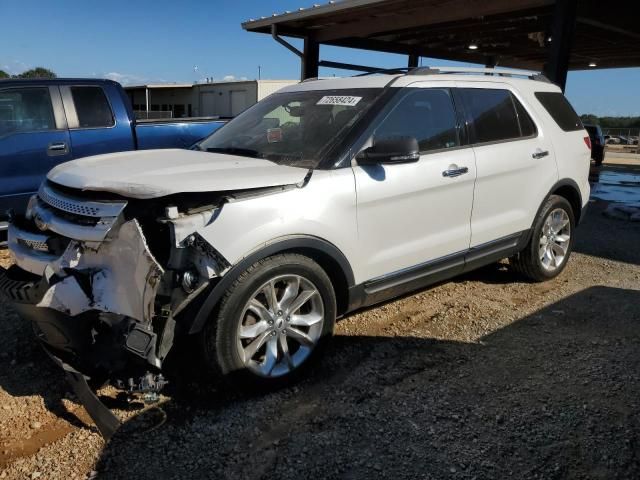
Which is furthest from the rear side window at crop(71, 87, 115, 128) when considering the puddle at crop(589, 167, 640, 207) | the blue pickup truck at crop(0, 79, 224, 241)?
the puddle at crop(589, 167, 640, 207)

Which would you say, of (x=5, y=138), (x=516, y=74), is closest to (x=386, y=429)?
(x=516, y=74)

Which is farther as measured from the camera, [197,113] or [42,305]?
[197,113]

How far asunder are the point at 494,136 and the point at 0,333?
405 cm

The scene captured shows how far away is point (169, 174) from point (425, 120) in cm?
193

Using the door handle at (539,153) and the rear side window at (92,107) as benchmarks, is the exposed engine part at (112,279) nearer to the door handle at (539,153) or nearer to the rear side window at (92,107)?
the door handle at (539,153)

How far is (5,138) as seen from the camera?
560 centimetres

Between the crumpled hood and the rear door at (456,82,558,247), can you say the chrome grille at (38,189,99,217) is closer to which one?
the crumpled hood

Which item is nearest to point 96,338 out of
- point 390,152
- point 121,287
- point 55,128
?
point 121,287

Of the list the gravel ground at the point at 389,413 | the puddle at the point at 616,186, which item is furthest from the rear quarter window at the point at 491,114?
the puddle at the point at 616,186

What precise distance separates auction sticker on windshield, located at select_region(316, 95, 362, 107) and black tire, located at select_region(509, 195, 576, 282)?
216 cm

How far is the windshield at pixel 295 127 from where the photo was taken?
11.6ft

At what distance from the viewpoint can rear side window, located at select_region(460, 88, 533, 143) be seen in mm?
4230

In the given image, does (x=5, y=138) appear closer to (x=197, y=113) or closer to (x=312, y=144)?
(x=312, y=144)

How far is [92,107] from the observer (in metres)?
6.18
